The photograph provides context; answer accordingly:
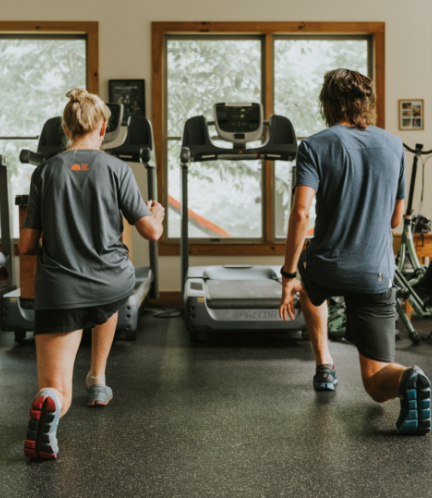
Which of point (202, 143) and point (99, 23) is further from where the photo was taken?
point (99, 23)

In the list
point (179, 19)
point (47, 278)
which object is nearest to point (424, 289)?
point (47, 278)

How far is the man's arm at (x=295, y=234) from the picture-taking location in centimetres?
185

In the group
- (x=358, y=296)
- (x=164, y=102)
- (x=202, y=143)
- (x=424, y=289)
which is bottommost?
(x=424, y=289)

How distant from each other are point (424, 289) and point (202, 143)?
2.16m

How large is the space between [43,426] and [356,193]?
1.39 metres

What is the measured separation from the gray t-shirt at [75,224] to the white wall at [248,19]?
3.46 metres

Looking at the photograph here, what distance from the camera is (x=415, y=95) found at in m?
5.15

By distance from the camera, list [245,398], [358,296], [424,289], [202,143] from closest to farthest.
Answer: [358,296] < [245,398] < [424,289] < [202,143]

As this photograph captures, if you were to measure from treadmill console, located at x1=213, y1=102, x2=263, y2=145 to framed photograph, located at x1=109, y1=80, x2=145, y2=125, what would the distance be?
145 cm

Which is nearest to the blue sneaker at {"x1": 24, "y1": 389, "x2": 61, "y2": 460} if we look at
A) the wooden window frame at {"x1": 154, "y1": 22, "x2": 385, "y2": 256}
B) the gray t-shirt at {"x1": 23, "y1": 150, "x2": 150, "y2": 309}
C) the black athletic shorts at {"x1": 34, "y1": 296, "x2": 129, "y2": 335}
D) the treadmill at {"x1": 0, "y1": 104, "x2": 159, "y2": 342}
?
the black athletic shorts at {"x1": 34, "y1": 296, "x2": 129, "y2": 335}

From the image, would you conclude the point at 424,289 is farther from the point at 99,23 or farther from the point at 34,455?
the point at 99,23

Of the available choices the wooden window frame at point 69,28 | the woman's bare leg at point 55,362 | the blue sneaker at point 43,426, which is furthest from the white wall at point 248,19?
the blue sneaker at point 43,426

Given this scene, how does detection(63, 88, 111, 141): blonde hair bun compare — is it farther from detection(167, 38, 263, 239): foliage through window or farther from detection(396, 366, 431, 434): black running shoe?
detection(167, 38, 263, 239): foliage through window

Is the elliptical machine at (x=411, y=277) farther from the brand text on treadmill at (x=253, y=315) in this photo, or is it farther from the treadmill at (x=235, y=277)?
Result: the brand text on treadmill at (x=253, y=315)
